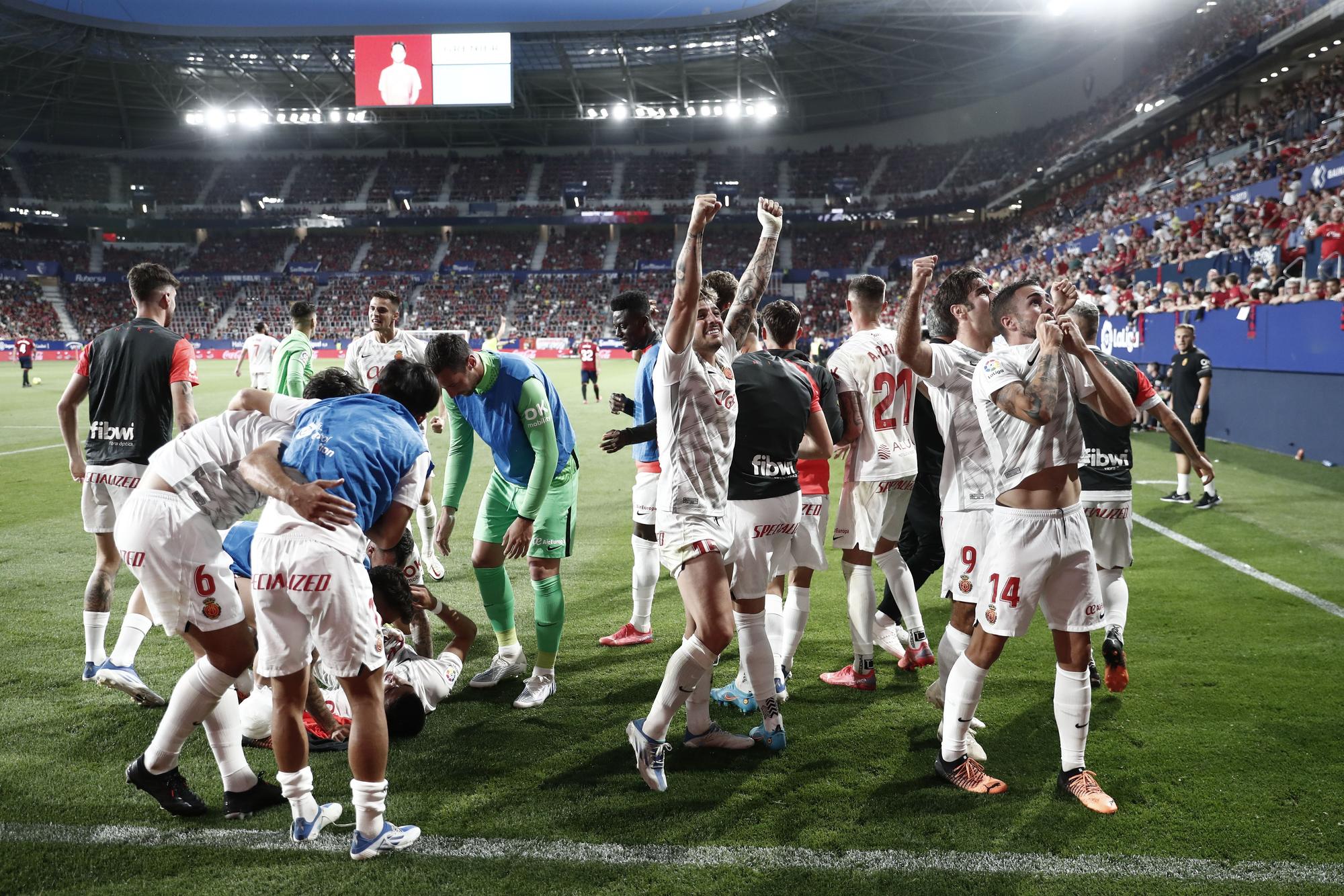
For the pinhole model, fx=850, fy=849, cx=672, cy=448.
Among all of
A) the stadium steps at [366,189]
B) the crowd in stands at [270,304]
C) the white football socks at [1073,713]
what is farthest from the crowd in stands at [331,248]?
the white football socks at [1073,713]

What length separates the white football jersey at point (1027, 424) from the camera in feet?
12.3

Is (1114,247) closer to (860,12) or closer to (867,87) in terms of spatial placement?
(860,12)

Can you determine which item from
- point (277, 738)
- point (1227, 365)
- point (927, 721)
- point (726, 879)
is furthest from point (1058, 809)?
point (1227, 365)

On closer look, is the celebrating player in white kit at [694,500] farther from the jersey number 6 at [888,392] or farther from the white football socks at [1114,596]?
the white football socks at [1114,596]

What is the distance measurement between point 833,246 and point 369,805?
2376 inches

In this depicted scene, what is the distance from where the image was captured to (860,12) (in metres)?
41.8

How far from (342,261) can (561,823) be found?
210ft

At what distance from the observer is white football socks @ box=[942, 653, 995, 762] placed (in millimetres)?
3896

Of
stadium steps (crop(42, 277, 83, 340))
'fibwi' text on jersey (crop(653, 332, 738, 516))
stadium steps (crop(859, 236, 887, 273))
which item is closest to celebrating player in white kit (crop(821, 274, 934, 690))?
'fibwi' text on jersey (crop(653, 332, 738, 516))

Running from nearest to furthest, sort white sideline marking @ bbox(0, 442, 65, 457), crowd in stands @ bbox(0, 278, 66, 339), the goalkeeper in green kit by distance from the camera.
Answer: the goalkeeper in green kit
white sideline marking @ bbox(0, 442, 65, 457)
crowd in stands @ bbox(0, 278, 66, 339)

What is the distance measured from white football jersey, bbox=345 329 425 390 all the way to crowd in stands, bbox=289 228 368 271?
189 ft

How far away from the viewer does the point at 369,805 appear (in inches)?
132

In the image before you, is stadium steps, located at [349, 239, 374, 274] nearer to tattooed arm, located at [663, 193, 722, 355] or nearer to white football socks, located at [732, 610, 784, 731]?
white football socks, located at [732, 610, 784, 731]

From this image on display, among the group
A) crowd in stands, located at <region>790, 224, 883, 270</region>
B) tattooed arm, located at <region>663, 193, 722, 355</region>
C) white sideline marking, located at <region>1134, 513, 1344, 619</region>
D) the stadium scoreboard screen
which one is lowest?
white sideline marking, located at <region>1134, 513, 1344, 619</region>
